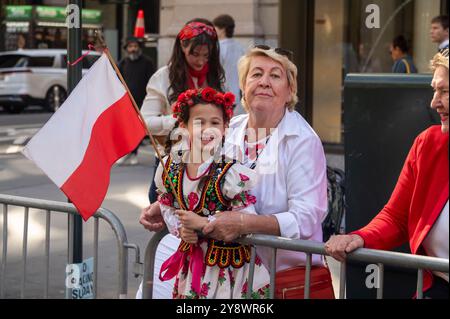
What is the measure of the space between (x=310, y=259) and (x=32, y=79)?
73.7 ft

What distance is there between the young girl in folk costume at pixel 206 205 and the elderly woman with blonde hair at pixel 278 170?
8 centimetres

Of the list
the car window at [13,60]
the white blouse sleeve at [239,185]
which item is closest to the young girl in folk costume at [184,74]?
the white blouse sleeve at [239,185]

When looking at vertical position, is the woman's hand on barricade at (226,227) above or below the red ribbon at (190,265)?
above

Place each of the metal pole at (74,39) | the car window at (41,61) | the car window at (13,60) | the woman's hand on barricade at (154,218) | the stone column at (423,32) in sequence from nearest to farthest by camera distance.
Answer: the woman's hand on barricade at (154,218)
the metal pole at (74,39)
the stone column at (423,32)
the car window at (13,60)
the car window at (41,61)

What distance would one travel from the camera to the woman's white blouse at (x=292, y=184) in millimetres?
3979

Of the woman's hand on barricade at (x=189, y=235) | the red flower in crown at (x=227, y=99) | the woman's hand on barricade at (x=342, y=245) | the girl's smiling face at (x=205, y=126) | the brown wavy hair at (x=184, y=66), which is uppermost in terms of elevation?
the brown wavy hair at (x=184, y=66)

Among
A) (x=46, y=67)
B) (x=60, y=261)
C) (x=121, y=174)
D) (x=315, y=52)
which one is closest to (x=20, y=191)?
(x=121, y=174)

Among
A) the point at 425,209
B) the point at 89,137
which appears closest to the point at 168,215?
the point at 89,137

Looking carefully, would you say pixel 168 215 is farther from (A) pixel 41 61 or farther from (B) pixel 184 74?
(A) pixel 41 61

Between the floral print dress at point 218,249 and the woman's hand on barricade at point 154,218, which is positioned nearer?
the floral print dress at point 218,249

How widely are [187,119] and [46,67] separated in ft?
73.3

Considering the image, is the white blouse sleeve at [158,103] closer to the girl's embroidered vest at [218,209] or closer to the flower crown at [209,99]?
the flower crown at [209,99]

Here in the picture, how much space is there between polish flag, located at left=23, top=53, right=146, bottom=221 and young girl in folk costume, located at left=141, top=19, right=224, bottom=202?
155 centimetres

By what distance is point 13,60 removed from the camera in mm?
25516
